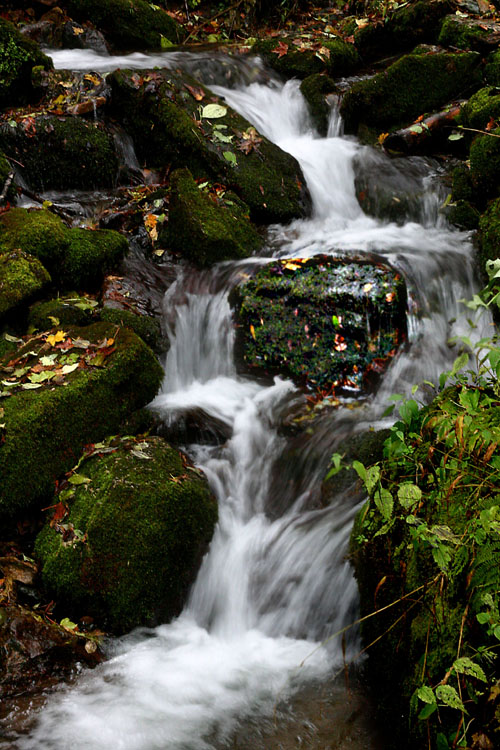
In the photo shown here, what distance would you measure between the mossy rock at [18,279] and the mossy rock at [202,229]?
1822 millimetres

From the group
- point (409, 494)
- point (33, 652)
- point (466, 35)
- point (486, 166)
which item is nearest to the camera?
point (409, 494)

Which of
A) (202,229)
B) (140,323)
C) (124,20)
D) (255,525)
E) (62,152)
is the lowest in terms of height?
(255,525)

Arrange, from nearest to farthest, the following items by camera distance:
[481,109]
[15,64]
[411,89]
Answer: [481,109]
[15,64]
[411,89]

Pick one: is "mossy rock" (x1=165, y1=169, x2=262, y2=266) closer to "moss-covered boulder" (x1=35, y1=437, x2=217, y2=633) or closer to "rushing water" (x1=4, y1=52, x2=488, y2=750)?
"rushing water" (x1=4, y1=52, x2=488, y2=750)

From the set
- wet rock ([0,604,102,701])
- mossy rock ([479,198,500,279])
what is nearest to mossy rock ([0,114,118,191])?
mossy rock ([479,198,500,279])

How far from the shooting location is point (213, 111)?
7.87 m

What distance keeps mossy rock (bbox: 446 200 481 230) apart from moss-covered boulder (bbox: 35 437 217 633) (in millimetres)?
5150

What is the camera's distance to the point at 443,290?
19.4ft

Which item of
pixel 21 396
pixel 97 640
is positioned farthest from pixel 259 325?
pixel 97 640

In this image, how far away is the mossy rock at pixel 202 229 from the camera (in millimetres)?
6430

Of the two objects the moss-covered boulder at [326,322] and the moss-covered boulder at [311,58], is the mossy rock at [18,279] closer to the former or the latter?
the moss-covered boulder at [326,322]

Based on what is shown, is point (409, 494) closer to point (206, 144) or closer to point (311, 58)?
point (206, 144)

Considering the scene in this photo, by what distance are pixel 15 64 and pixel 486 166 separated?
21.5 feet

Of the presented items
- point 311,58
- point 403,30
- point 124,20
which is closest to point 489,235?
point 311,58
